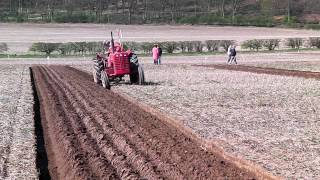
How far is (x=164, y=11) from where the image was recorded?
11206 cm

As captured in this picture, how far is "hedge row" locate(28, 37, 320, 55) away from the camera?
64.8 meters

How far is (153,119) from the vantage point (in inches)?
602

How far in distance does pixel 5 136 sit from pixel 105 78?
1067 centimetres

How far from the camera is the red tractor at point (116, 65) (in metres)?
24.0

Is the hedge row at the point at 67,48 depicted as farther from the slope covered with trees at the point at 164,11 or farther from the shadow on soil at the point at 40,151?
the shadow on soil at the point at 40,151

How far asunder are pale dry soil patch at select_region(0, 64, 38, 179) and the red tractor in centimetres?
299

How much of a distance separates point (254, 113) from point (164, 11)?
97.4m

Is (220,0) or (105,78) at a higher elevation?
(220,0)

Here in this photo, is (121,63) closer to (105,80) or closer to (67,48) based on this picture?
(105,80)

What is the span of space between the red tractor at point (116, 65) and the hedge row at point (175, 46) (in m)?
38.1

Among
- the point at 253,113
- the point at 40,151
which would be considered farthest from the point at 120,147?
the point at 253,113

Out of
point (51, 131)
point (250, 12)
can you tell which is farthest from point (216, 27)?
point (51, 131)

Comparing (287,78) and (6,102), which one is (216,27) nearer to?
(287,78)

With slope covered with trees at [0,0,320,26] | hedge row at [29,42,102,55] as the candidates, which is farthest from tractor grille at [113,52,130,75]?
slope covered with trees at [0,0,320,26]
